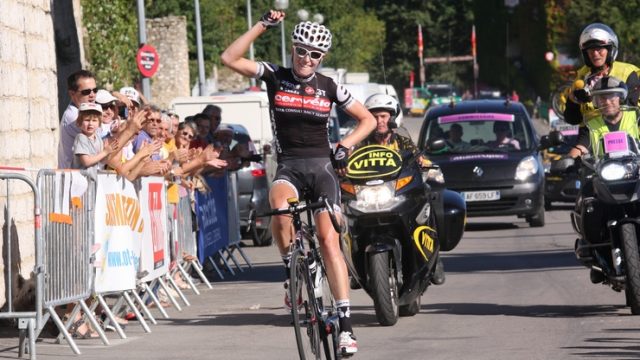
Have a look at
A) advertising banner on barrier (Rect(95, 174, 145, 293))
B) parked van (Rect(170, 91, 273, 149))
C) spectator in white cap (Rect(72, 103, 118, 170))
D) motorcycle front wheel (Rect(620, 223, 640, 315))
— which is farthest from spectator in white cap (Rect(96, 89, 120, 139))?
parked van (Rect(170, 91, 273, 149))

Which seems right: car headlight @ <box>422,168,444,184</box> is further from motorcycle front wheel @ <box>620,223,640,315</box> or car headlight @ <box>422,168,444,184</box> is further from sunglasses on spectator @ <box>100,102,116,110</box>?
sunglasses on spectator @ <box>100,102,116,110</box>

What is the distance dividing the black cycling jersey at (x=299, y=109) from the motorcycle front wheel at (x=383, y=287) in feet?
6.24

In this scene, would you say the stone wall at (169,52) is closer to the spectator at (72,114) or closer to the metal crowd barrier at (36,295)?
the spectator at (72,114)

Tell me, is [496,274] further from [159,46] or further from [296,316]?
[159,46]

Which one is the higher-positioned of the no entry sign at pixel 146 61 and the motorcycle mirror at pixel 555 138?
the no entry sign at pixel 146 61

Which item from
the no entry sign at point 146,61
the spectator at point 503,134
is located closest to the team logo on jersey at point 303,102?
the spectator at point 503,134

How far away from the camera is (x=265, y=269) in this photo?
20.0 m

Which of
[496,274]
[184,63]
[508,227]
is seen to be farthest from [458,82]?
[496,274]

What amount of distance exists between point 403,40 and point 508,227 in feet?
222

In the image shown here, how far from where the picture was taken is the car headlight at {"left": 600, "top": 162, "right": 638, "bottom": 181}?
1238cm

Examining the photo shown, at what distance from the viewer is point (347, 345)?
31.6 feet

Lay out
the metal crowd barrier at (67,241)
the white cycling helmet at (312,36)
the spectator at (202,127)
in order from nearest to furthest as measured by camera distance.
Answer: the white cycling helmet at (312,36) < the metal crowd barrier at (67,241) < the spectator at (202,127)

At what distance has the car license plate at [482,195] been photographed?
25.0 m

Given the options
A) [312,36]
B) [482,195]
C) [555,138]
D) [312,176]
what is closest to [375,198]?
[555,138]
